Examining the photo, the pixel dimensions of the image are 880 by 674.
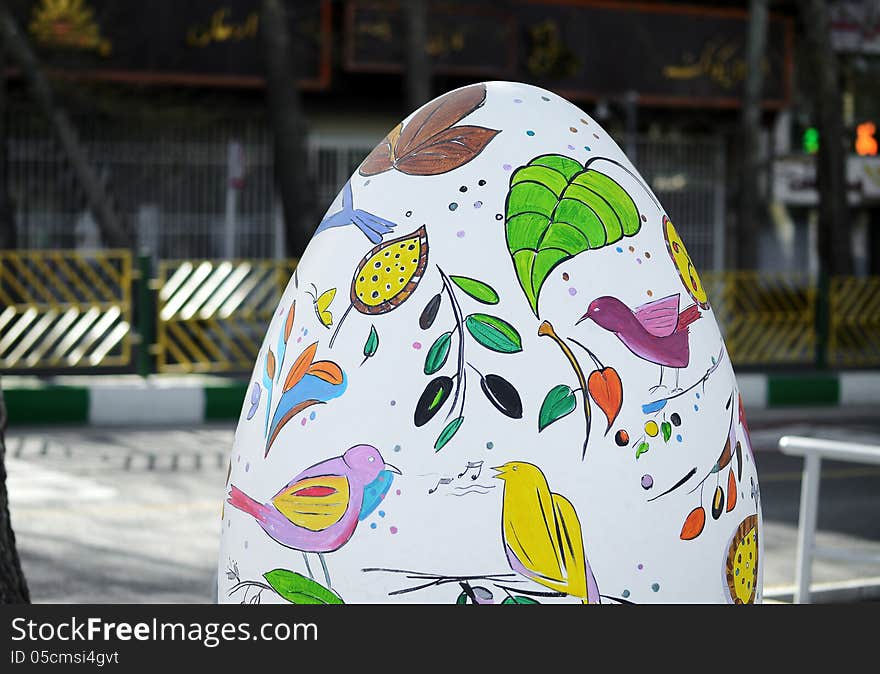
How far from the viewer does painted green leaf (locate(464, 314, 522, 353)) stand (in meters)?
2.12

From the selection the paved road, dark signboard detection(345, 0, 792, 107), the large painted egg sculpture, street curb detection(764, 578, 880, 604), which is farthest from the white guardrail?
dark signboard detection(345, 0, 792, 107)

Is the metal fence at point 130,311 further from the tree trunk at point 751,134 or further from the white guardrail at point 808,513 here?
the tree trunk at point 751,134

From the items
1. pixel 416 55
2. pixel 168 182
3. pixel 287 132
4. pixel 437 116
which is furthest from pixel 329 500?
pixel 168 182

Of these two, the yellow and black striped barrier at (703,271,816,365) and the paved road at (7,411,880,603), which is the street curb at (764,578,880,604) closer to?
the paved road at (7,411,880,603)

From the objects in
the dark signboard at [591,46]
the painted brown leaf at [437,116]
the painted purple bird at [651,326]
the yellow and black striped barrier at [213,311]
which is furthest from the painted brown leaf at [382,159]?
the dark signboard at [591,46]

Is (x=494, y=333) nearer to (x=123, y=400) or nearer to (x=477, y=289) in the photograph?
(x=477, y=289)

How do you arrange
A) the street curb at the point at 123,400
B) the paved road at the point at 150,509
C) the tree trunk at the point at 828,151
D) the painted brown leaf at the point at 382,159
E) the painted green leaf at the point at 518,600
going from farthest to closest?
the tree trunk at the point at 828,151
the street curb at the point at 123,400
the paved road at the point at 150,509
the painted brown leaf at the point at 382,159
the painted green leaf at the point at 518,600

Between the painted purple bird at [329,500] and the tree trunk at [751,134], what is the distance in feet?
66.2

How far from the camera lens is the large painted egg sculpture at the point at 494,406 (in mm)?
2080

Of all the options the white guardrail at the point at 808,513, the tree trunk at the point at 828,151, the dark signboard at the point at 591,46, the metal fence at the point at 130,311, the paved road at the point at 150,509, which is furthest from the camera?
the dark signboard at the point at 591,46

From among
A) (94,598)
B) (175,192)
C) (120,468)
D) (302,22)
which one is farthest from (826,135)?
(94,598)

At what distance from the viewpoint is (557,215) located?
7.39ft

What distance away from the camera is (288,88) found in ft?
53.0

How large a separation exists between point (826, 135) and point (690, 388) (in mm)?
15826
